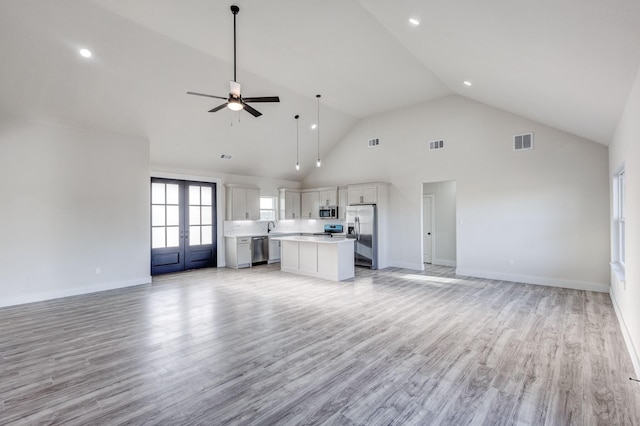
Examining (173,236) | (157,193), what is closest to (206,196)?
(157,193)

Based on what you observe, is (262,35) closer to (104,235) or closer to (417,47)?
(417,47)

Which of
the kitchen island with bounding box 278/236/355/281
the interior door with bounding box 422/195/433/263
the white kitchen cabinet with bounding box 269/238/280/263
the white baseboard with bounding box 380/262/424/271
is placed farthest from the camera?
the white kitchen cabinet with bounding box 269/238/280/263

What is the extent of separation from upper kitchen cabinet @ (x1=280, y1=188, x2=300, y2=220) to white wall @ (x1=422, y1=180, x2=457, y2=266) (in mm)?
4306

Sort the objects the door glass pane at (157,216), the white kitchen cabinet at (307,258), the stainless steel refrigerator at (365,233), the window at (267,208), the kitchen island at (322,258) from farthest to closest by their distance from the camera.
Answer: the window at (267,208) → the stainless steel refrigerator at (365,233) → the door glass pane at (157,216) → the white kitchen cabinet at (307,258) → the kitchen island at (322,258)

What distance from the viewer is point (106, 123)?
235 inches

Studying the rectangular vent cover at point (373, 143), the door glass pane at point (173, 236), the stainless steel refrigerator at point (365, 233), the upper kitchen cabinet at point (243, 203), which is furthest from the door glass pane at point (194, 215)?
the rectangular vent cover at point (373, 143)

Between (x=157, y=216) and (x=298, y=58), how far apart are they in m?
5.09

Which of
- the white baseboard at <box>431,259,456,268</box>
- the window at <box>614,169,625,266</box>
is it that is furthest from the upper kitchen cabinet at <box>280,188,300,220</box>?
the window at <box>614,169,625,266</box>

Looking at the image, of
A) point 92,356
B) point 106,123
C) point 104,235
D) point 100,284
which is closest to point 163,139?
point 106,123

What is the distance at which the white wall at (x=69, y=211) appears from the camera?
5.19 m

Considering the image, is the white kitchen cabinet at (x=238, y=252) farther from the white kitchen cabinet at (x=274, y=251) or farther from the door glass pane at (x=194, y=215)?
the door glass pane at (x=194, y=215)

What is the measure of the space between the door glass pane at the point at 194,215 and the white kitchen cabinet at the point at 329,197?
3.66 m

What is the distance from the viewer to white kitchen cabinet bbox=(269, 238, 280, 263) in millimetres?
9438

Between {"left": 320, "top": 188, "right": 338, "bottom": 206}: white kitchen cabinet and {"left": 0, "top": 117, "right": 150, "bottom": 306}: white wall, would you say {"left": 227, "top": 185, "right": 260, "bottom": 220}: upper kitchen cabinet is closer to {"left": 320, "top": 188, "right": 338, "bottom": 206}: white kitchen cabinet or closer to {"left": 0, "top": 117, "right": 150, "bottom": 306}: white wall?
{"left": 320, "top": 188, "right": 338, "bottom": 206}: white kitchen cabinet
